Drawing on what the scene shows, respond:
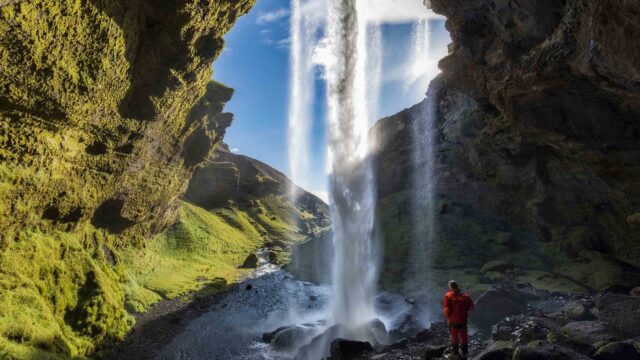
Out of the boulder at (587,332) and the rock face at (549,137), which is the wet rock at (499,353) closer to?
the boulder at (587,332)

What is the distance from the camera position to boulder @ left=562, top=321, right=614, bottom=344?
17578 mm

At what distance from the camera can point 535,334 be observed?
19.0 m

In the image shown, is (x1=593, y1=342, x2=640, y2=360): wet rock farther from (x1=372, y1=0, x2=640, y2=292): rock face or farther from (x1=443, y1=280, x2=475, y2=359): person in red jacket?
(x1=372, y1=0, x2=640, y2=292): rock face

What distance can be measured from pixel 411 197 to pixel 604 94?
139 feet

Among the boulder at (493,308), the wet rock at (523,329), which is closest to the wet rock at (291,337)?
the boulder at (493,308)

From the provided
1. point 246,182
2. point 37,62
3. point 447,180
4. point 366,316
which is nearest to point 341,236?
point 366,316

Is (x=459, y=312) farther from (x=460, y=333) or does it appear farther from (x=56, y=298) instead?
(x=56, y=298)

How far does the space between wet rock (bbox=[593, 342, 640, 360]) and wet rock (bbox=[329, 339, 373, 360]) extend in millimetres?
11698

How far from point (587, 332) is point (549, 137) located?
16.0 metres

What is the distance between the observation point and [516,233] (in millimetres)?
49875

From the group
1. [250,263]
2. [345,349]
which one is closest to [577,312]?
[345,349]

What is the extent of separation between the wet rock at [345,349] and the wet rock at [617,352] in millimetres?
11698

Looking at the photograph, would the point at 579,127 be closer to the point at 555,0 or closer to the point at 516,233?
the point at 555,0

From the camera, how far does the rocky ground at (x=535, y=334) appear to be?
14.8 metres
